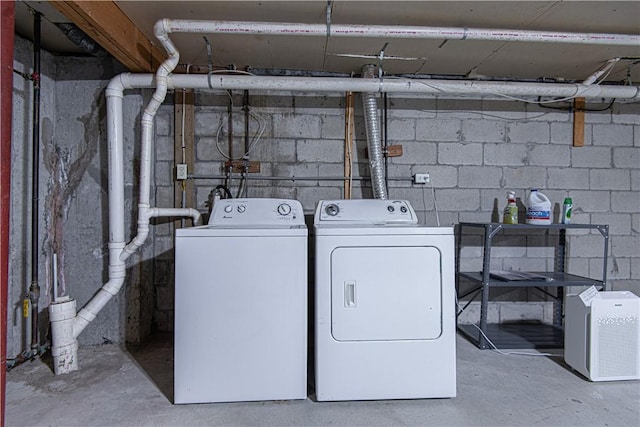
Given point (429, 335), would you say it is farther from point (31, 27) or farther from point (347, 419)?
point (31, 27)

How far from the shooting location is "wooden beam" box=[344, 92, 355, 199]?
269cm

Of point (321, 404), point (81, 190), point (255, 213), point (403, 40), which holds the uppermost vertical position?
point (403, 40)

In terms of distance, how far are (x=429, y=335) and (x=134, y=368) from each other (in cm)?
175

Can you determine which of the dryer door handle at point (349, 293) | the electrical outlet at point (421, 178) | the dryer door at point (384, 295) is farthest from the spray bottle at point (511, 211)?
the dryer door handle at point (349, 293)

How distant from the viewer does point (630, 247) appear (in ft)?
9.45

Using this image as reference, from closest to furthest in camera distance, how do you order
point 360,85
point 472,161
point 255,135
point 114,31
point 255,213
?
point 114,31 < point 255,213 < point 360,85 < point 255,135 < point 472,161

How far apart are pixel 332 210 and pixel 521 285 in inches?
54.1

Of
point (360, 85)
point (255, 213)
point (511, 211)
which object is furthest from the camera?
point (511, 211)

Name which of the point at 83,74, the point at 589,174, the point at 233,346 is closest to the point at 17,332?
the point at 233,346

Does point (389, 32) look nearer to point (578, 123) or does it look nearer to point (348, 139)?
point (348, 139)

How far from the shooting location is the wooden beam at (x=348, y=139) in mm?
2686

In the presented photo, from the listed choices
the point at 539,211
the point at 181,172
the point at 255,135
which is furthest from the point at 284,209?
the point at 539,211

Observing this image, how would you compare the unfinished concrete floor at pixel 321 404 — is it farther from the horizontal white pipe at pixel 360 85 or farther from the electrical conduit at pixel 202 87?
the horizontal white pipe at pixel 360 85

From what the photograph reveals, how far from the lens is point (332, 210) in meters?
2.22
